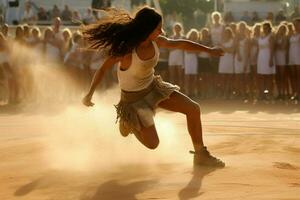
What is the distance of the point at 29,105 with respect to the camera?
44.3ft

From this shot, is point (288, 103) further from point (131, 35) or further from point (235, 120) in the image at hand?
point (131, 35)

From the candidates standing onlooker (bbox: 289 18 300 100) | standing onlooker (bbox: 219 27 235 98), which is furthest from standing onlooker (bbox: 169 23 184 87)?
standing onlooker (bbox: 289 18 300 100)

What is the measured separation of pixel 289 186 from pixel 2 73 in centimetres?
1032

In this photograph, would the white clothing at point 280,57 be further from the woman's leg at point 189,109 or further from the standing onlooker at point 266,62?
the woman's leg at point 189,109

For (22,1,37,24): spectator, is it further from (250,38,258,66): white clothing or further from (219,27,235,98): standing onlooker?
(250,38,258,66): white clothing

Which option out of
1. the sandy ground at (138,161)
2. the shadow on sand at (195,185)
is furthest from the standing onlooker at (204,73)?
the shadow on sand at (195,185)

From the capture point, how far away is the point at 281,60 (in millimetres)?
13539

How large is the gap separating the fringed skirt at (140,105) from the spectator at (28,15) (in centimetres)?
1621

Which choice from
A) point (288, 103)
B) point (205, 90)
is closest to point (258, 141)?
point (288, 103)

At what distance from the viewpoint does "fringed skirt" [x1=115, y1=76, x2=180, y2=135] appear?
6.05m

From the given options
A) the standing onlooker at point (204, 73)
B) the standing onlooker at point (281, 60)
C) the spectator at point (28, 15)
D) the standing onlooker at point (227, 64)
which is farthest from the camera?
the spectator at point (28, 15)

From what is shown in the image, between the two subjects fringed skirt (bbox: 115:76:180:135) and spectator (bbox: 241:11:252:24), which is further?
spectator (bbox: 241:11:252:24)

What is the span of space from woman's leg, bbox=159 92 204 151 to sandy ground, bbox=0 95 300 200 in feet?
1.02

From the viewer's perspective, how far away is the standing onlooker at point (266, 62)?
1326 centimetres
